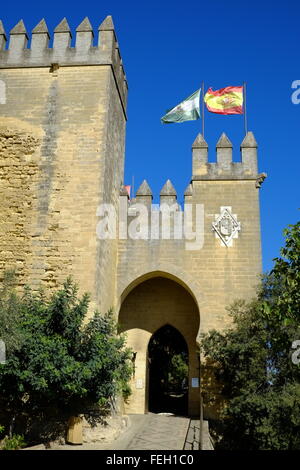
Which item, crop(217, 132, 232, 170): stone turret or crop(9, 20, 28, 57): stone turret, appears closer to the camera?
crop(9, 20, 28, 57): stone turret

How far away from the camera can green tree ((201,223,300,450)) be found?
898cm

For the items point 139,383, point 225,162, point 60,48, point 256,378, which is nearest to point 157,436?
point 256,378

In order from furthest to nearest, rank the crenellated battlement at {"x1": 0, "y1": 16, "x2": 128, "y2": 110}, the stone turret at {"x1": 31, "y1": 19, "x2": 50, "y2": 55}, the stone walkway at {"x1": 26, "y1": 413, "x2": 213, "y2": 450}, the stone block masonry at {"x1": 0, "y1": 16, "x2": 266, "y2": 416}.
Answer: the stone turret at {"x1": 31, "y1": 19, "x2": 50, "y2": 55} < the crenellated battlement at {"x1": 0, "y1": 16, "x2": 128, "y2": 110} < the stone block masonry at {"x1": 0, "y1": 16, "x2": 266, "y2": 416} < the stone walkway at {"x1": 26, "y1": 413, "x2": 213, "y2": 450}

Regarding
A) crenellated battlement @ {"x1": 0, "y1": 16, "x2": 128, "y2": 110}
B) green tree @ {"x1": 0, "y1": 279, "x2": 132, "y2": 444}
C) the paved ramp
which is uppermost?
crenellated battlement @ {"x1": 0, "y1": 16, "x2": 128, "y2": 110}

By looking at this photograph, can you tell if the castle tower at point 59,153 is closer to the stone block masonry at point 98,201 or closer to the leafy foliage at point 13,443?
the stone block masonry at point 98,201

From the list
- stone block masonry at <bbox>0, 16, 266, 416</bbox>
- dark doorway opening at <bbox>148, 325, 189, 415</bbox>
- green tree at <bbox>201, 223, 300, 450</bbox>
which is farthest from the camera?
dark doorway opening at <bbox>148, 325, 189, 415</bbox>

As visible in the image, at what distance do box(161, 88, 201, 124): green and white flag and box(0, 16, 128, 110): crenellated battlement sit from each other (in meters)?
2.00

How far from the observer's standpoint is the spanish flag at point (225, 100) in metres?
13.0

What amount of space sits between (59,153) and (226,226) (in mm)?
4481

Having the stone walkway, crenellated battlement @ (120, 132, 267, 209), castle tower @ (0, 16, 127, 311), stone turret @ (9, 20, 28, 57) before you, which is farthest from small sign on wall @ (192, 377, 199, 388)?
stone turret @ (9, 20, 28, 57)

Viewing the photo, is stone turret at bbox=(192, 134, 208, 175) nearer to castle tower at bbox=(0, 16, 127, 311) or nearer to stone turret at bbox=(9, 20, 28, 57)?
castle tower at bbox=(0, 16, 127, 311)

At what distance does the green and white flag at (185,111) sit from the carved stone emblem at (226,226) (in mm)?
3056
